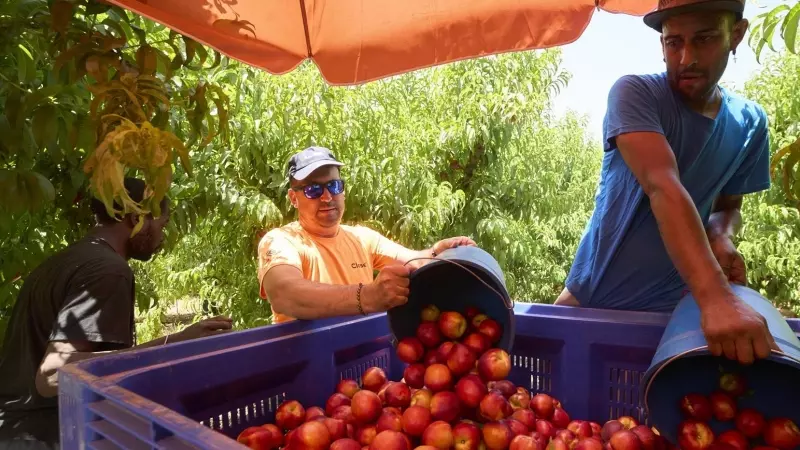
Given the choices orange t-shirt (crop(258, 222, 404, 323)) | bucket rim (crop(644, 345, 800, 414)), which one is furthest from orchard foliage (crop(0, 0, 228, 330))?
bucket rim (crop(644, 345, 800, 414))

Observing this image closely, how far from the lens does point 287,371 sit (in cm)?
169

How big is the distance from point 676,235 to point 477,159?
5.91 meters

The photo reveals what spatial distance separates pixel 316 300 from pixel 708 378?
1.12m

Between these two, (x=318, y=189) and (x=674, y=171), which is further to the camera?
(x=318, y=189)

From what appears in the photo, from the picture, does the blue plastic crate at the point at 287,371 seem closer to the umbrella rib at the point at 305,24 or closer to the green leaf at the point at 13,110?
the green leaf at the point at 13,110

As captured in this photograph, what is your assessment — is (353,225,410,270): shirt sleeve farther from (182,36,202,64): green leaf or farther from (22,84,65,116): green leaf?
(22,84,65,116): green leaf

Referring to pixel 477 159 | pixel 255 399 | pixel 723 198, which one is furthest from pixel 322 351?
pixel 477 159

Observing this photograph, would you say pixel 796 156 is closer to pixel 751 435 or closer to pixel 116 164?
pixel 751 435

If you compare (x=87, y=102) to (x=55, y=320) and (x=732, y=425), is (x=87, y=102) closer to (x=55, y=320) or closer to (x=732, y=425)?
(x=55, y=320)

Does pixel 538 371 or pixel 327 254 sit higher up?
pixel 327 254

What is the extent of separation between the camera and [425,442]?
4.86 ft

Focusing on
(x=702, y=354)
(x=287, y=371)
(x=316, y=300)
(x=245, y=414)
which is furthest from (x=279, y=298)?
(x=702, y=354)

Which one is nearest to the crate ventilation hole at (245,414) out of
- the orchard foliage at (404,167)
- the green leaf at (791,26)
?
the green leaf at (791,26)

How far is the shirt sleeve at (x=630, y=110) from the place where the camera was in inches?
68.0
